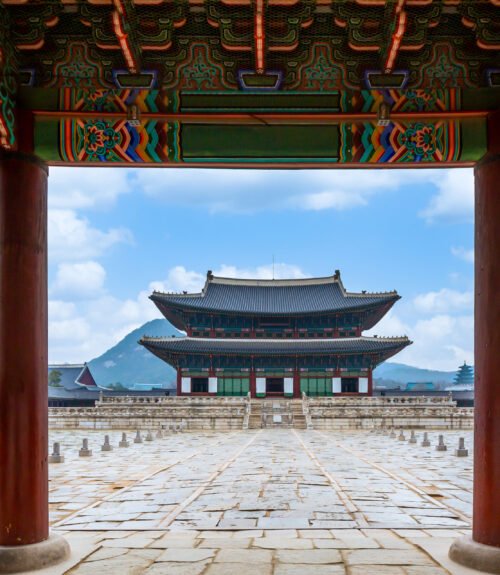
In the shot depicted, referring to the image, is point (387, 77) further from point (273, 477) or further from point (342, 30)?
point (273, 477)

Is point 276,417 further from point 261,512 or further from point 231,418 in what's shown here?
point 261,512

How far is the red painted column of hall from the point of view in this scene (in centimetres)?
602

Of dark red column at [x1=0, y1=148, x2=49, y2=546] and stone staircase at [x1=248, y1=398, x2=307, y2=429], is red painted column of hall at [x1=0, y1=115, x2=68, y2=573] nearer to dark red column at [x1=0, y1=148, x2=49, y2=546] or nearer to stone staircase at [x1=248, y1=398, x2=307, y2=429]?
dark red column at [x1=0, y1=148, x2=49, y2=546]

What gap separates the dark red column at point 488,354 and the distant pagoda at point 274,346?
42180 mm

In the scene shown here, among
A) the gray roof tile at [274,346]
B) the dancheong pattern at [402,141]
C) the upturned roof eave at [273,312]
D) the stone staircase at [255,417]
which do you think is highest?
the upturned roof eave at [273,312]

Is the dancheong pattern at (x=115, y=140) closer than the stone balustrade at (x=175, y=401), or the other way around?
the dancheong pattern at (x=115, y=140)

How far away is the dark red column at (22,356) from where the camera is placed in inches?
238

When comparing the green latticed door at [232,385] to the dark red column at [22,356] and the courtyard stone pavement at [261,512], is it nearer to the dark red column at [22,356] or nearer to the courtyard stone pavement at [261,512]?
the courtyard stone pavement at [261,512]

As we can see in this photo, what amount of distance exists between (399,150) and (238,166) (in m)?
1.56

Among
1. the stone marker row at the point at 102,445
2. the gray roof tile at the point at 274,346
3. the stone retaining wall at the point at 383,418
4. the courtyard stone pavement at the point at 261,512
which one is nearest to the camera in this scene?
the courtyard stone pavement at the point at 261,512

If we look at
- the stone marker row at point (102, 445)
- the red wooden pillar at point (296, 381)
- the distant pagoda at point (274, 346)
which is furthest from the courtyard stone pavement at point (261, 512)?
the red wooden pillar at point (296, 381)

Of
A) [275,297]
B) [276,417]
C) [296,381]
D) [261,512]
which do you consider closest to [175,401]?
[276,417]

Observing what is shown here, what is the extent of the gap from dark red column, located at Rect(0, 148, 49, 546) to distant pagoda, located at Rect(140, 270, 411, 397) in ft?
139

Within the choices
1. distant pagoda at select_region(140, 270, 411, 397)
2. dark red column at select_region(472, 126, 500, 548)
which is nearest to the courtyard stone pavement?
dark red column at select_region(472, 126, 500, 548)
